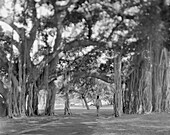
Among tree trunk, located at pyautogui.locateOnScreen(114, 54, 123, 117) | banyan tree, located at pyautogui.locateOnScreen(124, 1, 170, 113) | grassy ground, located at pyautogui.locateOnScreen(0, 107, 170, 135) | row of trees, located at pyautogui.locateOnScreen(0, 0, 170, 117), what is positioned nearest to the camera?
grassy ground, located at pyautogui.locateOnScreen(0, 107, 170, 135)

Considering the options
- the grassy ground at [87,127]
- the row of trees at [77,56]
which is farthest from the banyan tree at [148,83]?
the grassy ground at [87,127]

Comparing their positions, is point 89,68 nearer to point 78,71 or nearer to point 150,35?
point 78,71

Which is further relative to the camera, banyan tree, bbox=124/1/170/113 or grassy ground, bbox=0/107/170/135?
banyan tree, bbox=124/1/170/113

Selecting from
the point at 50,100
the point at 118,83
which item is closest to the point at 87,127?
the point at 118,83

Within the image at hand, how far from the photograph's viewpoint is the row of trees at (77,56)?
44.8ft

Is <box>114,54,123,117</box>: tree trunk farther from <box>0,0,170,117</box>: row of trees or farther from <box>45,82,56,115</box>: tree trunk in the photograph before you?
<box>45,82,56,115</box>: tree trunk

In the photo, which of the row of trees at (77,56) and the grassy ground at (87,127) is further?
the row of trees at (77,56)

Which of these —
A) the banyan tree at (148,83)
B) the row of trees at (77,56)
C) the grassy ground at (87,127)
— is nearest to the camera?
the grassy ground at (87,127)

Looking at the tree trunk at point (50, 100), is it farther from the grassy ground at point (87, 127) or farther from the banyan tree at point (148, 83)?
the grassy ground at point (87, 127)

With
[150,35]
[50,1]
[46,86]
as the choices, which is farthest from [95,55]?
[150,35]

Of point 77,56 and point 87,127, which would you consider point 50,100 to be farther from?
point 87,127

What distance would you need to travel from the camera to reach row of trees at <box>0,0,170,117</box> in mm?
13664

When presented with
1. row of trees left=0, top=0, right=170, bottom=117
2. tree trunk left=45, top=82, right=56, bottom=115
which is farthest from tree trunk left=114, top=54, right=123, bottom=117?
tree trunk left=45, top=82, right=56, bottom=115

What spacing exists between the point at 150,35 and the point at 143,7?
63 cm
